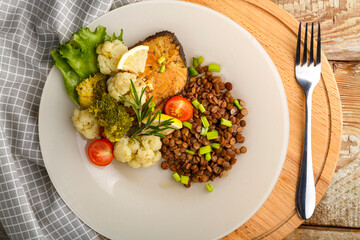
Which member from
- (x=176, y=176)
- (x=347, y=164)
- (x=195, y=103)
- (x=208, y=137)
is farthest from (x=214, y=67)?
(x=347, y=164)

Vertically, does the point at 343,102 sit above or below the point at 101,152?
above

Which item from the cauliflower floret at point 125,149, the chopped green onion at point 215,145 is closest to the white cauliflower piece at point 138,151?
the cauliflower floret at point 125,149

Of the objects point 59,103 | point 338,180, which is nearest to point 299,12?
point 338,180

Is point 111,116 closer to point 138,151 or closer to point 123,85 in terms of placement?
point 123,85

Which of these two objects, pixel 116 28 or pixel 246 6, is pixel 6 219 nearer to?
pixel 116 28

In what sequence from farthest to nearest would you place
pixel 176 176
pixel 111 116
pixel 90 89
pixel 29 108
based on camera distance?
pixel 29 108, pixel 176 176, pixel 90 89, pixel 111 116

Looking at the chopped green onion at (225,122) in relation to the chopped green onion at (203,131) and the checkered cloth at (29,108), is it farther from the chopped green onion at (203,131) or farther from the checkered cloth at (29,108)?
the checkered cloth at (29,108)

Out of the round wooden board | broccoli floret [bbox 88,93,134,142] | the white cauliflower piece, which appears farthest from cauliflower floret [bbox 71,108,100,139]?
the round wooden board

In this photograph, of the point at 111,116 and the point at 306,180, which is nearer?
the point at 111,116
